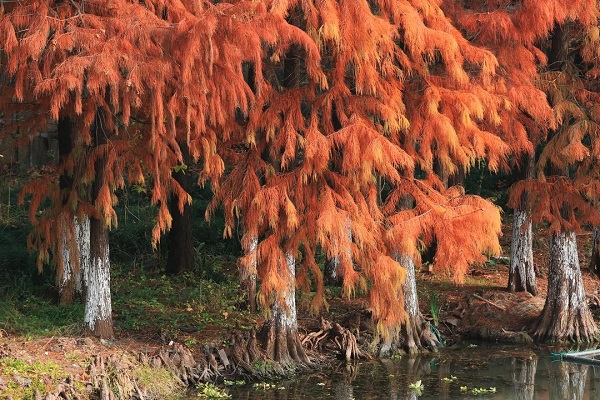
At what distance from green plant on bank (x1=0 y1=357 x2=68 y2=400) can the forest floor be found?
0.01m

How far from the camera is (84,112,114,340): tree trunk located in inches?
471

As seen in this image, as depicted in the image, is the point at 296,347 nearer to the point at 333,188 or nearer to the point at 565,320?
the point at 333,188

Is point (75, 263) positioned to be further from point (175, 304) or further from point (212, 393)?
point (212, 393)

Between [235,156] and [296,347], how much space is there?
9.53 ft

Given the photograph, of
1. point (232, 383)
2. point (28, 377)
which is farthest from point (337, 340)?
point (28, 377)

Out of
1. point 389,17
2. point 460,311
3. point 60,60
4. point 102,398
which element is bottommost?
point 102,398

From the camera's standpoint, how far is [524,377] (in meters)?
12.3

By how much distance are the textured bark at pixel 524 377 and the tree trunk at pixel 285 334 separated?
2.88 metres

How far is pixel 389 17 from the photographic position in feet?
40.1

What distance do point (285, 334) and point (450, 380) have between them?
7.67 feet

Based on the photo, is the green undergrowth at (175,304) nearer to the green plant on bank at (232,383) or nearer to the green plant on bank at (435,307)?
the green plant on bank at (232,383)

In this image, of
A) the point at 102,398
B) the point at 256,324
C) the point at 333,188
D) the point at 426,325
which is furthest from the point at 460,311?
the point at 102,398

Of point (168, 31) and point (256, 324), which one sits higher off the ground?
point (168, 31)

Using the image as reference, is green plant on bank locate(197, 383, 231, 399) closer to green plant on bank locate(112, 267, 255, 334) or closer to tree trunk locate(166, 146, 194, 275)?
green plant on bank locate(112, 267, 255, 334)
